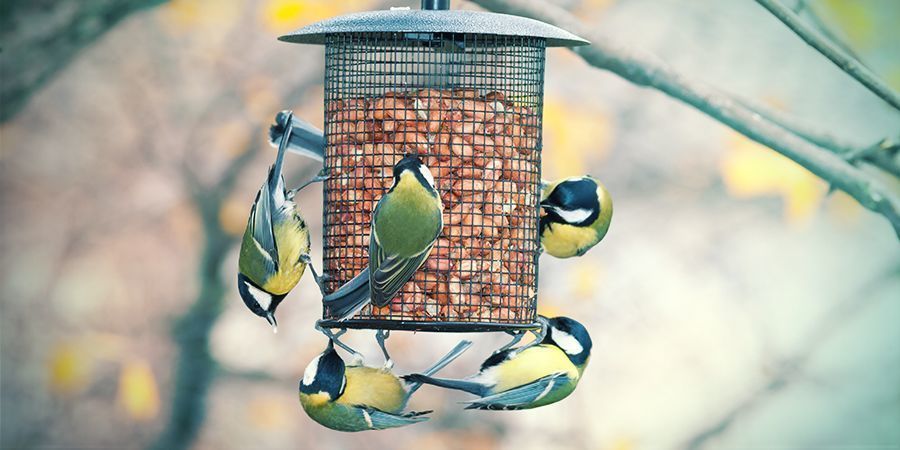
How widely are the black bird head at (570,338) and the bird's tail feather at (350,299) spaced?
2.74 feet

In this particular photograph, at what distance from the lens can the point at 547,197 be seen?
12.6 ft

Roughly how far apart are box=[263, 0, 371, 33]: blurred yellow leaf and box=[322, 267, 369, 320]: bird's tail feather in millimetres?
3290

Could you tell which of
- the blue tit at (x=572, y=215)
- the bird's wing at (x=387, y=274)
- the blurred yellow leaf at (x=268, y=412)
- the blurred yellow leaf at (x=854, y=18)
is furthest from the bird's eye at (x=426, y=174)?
the blurred yellow leaf at (x=854, y=18)

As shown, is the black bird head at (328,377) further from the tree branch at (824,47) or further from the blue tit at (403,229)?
the tree branch at (824,47)

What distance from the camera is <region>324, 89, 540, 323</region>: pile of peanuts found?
3391 mm

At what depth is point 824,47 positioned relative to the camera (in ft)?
10.6

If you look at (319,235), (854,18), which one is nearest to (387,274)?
(319,235)

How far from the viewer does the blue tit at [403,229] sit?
10.3ft

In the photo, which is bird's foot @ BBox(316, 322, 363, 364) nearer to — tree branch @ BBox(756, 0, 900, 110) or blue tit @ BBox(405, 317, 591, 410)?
blue tit @ BBox(405, 317, 591, 410)

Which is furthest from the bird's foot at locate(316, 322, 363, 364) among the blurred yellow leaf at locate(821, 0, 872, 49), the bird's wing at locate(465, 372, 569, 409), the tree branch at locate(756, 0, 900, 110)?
the blurred yellow leaf at locate(821, 0, 872, 49)

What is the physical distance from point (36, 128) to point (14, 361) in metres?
1.30

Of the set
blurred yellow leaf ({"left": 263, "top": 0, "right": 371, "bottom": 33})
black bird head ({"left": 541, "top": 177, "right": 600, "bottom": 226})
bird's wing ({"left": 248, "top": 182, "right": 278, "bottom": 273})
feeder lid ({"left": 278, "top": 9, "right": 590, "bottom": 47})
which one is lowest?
bird's wing ({"left": 248, "top": 182, "right": 278, "bottom": 273})

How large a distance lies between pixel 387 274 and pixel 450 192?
0.40m

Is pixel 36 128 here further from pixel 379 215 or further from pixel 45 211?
pixel 379 215
